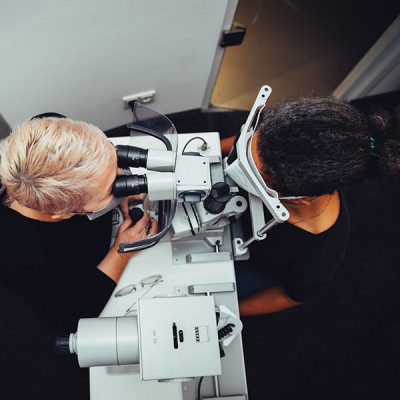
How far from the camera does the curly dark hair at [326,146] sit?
875mm

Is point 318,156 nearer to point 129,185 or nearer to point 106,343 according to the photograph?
point 129,185

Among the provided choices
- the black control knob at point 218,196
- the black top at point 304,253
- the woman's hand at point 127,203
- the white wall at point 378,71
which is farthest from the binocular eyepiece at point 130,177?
the white wall at point 378,71

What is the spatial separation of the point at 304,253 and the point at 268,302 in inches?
14.1

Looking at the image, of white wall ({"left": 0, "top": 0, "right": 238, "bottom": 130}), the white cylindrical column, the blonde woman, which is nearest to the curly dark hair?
the blonde woman

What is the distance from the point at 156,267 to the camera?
1.23 metres

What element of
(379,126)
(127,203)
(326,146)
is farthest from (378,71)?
(127,203)

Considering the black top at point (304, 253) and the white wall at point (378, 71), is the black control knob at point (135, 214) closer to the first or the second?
the black top at point (304, 253)

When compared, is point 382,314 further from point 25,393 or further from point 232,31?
point 25,393

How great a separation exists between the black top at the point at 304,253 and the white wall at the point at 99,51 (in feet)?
3.06

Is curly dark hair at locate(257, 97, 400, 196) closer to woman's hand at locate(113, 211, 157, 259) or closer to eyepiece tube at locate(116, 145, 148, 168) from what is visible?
eyepiece tube at locate(116, 145, 148, 168)

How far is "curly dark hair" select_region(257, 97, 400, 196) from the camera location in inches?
34.4

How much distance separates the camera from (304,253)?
1.18 m

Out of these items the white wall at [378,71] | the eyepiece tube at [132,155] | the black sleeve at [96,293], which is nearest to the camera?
the eyepiece tube at [132,155]

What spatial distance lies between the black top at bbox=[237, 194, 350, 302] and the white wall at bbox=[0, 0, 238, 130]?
93cm
